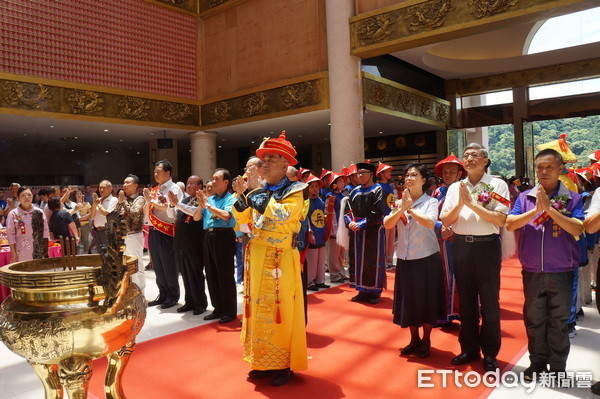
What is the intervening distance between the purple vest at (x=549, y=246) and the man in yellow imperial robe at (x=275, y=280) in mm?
1479

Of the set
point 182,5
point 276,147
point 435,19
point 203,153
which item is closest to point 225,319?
point 276,147

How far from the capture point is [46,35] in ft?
30.4

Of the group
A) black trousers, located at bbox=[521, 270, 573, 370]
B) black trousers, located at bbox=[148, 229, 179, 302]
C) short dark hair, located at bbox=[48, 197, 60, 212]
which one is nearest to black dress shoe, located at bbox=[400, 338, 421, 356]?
black trousers, located at bbox=[521, 270, 573, 370]

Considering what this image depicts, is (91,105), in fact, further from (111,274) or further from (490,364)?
(490,364)

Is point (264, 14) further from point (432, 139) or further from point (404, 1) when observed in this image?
point (432, 139)

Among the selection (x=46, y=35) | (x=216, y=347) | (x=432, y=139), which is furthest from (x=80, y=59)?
(x=432, y=139)

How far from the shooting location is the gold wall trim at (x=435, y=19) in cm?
708

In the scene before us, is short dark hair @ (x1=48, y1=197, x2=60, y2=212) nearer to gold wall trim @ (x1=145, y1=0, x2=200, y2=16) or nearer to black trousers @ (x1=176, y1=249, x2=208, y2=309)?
black trousers @ (x1=176, y1=249, x2=208, y2=309)

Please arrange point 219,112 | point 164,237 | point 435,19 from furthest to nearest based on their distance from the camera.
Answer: point 219,112 → point 435,19 → point 164,237

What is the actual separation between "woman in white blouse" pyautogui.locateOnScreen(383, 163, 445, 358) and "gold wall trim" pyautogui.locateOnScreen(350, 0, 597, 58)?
567 centimetres

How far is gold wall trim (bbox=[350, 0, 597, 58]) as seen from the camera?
7.08 meters

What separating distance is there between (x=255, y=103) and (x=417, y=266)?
8568mm

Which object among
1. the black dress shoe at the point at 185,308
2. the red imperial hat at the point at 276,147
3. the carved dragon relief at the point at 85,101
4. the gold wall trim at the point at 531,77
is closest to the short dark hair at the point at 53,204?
the black dress shoe at the point at 185,308

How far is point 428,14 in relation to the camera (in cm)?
805
